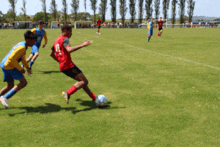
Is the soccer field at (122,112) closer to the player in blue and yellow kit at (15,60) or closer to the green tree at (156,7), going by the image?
the player in blue and yellow kit at (15,60)

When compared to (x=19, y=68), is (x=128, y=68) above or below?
below

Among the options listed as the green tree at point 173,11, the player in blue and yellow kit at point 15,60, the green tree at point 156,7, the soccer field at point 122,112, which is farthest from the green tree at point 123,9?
the player in blue and yellow kit at point 15,60

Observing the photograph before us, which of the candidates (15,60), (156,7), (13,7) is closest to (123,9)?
(156,7)

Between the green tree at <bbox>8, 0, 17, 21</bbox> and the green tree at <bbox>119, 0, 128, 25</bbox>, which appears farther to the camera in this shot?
the green tree at <bbox>119, 0, 128, 25</bbox>

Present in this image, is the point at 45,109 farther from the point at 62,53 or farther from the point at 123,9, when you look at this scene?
the point at 123,9

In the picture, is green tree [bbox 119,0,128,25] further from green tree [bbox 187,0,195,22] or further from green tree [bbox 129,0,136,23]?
green tree [bbox 187,0,195,22]

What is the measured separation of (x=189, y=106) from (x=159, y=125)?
1371mm

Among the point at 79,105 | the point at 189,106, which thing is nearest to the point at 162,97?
the point at 189,106

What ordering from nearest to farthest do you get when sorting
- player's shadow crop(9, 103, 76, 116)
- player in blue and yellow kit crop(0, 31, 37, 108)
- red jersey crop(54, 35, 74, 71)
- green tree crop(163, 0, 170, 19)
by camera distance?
1. player in blue and yellow kit crop(0, 31, 37, 108)
2. red jersey crop(54, 35, 74, 71)
3. player's shadow crop(9, 103, 76, 116)
4. green tree crop(163, 0, 170, 19)

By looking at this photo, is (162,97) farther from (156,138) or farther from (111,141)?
(111,141)

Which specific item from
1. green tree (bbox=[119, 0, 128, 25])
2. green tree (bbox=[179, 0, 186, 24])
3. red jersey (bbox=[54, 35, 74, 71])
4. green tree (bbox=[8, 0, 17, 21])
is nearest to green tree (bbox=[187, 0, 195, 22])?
green tree (bbox=[179, 0, 186, 24])

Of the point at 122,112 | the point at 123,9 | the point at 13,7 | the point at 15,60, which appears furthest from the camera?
the point at 123,9

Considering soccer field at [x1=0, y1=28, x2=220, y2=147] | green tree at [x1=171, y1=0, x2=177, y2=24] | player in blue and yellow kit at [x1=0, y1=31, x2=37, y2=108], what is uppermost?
green tree at [x1=171, y1=0, x2=177, y2=24]

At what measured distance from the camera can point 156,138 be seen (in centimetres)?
370
